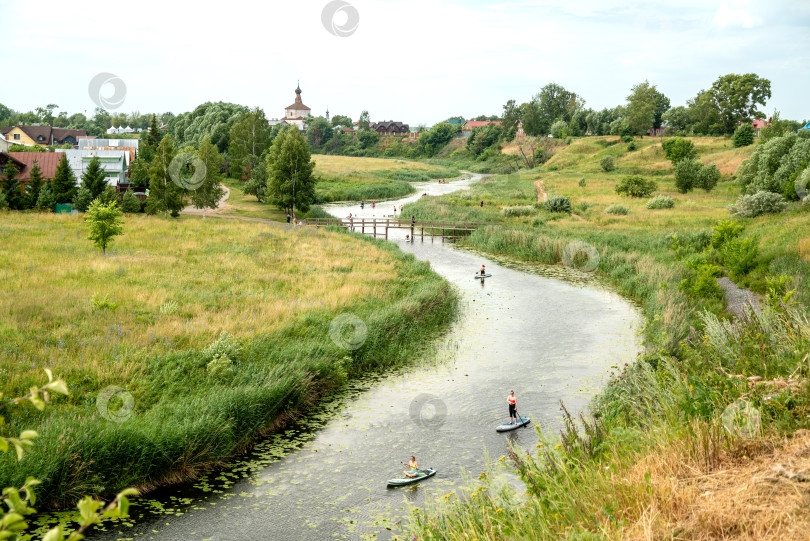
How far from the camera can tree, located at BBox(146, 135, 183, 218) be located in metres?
53.5

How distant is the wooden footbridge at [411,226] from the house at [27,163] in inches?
1047

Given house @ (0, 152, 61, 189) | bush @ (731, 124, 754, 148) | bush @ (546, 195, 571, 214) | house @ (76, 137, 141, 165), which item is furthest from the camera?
bush @ (731, 124, 754, 148)

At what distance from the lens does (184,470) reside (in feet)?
45.7

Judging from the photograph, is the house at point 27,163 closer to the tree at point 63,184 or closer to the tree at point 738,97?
the tree at point 63,184

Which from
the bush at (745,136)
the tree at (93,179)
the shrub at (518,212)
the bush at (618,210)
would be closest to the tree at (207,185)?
the tree at (93,179)

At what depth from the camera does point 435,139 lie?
19300cm

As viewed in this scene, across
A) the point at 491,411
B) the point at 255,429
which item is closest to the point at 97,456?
the point at 255,429

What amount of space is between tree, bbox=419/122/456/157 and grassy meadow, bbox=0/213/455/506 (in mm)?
157031

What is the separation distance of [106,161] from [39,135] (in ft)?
259

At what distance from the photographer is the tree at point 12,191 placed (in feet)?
173

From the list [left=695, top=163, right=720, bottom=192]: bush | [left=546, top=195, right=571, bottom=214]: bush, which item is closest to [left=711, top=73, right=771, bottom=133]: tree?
[left=695, top=163, right=720, bottom=192]: bush

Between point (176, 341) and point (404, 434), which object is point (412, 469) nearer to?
point (404, 434)

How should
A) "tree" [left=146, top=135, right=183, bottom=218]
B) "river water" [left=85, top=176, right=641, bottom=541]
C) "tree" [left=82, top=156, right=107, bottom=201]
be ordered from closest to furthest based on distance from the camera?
"river water" [left=85, top=176, right=641, bottom=541], "tree" [left=146, top=135, right=183, bottom=218], "tree" [left=82, top=156, right=107, bottom=201]

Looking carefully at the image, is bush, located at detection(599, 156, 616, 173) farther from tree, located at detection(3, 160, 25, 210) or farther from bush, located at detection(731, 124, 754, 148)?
tree, located at detection(3, 160, 25, 210)
